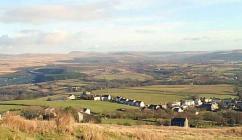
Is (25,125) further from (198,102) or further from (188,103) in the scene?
(198,102)

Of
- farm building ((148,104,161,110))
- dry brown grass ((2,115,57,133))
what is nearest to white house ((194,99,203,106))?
farm building ((148,104,161,110))

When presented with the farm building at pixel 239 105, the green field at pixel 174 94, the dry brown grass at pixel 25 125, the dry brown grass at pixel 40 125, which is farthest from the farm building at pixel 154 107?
the dry brown grass at pixel 25 125

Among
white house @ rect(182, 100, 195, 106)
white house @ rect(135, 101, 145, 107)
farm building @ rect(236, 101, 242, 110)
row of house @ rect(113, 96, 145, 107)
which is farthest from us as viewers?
white house @ rect(182, 100, 195, 106)

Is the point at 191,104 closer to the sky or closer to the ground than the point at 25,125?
closer to the ground

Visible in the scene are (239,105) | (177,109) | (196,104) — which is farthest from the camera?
(196,104)

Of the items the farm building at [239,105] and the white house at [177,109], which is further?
the farm building at [239,105]

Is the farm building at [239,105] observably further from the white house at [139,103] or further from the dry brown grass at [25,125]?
the dry brown grass at [25,125]

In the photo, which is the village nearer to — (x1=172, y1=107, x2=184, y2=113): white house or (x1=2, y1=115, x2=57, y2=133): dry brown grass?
(x1=172, y1=107, x2=184, y2=113): white house

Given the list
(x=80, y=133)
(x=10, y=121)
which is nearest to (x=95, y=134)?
(x=80, y=133)

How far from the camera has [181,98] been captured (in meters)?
94.8

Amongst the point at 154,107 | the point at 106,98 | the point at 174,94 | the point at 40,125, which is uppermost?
the point at 40,125

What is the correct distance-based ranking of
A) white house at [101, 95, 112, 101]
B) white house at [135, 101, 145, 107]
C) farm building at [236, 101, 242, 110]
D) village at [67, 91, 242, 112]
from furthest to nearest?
white house at [101, 95, 112, 101]
white house at [135, 101, 145, 107]
village at [67, 91, 242, 112]
farm building at [236, 101, 242, 110]

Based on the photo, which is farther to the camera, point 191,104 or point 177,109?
point 191,104

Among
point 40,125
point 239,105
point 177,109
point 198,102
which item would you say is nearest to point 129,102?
point 177,109
